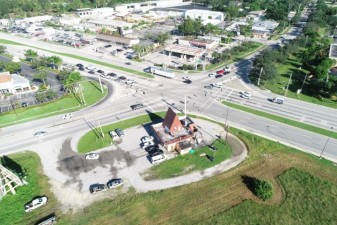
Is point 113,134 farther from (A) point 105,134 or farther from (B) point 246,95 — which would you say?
A: (B) point 246,95

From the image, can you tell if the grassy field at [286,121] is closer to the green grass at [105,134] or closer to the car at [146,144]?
the green grass at [105,134]

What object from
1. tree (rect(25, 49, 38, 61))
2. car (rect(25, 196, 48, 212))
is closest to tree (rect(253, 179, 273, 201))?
car (rect(25, 196, 48, 212))

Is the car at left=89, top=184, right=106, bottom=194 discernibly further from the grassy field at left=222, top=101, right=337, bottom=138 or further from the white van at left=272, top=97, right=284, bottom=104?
the white van at left=272, top=97, right=284, bottom=104

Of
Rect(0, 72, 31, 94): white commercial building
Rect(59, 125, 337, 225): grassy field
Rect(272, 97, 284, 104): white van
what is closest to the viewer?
Rect(59, 125, 337, 225): grassy field

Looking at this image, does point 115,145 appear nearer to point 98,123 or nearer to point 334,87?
point 98,123

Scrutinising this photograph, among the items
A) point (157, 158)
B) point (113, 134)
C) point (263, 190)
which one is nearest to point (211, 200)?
point (263, 190)

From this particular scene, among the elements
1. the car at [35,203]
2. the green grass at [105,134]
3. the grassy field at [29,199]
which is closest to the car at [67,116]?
the green grass at [105,134]
